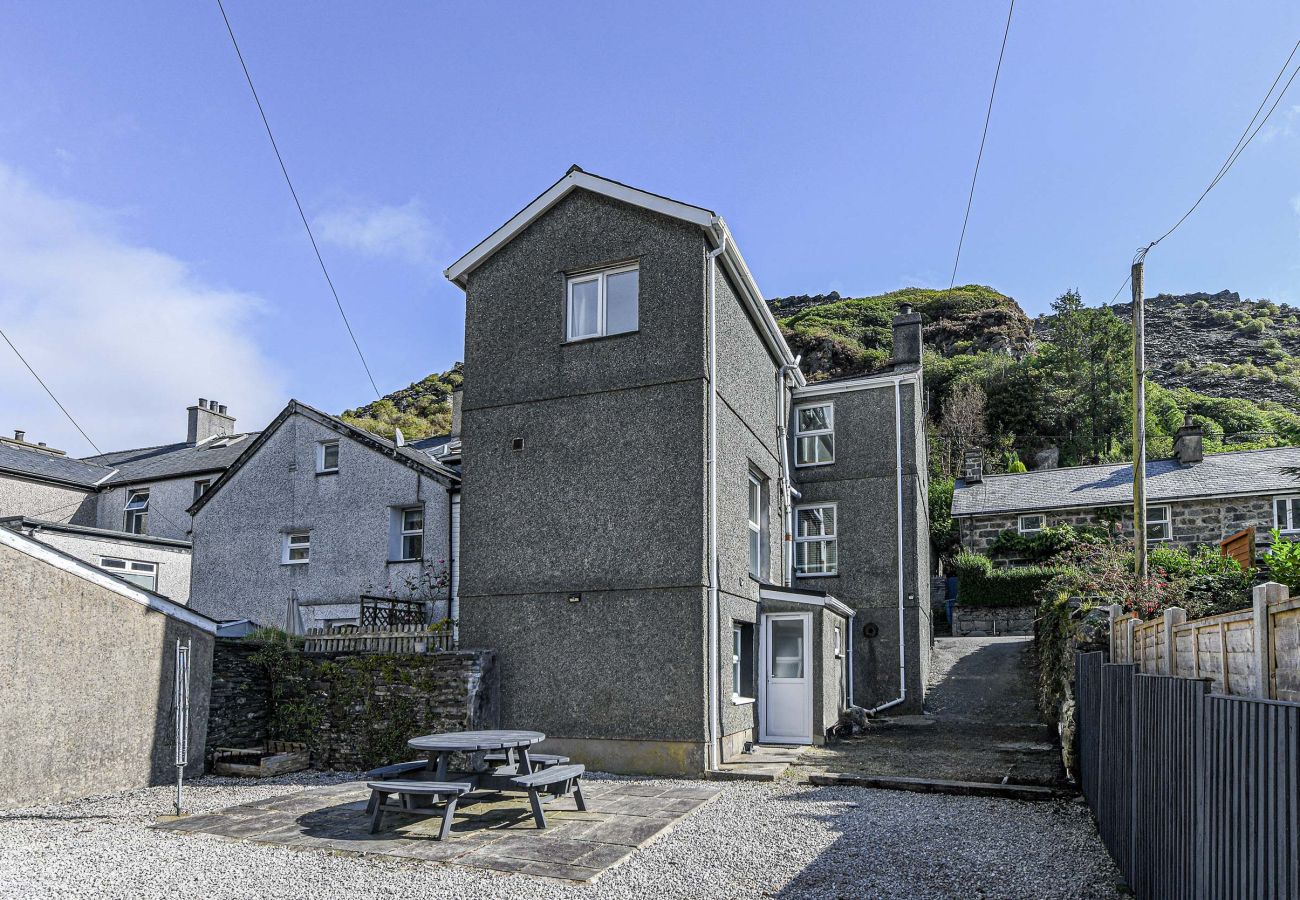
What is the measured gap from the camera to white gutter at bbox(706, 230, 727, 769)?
1202cm

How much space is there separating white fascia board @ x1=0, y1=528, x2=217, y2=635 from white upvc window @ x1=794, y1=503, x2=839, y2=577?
11339 mm

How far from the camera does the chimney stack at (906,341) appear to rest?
21047 millimetres

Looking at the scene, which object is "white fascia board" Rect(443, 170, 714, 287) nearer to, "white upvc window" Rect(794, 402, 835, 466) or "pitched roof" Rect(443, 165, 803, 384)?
"pitched roof" Rect(443, 165, 803, 384)

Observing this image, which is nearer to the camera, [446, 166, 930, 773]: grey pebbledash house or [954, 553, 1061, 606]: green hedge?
[446, 166, 930, 773]: grey pebbledash house

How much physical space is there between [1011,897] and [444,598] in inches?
551

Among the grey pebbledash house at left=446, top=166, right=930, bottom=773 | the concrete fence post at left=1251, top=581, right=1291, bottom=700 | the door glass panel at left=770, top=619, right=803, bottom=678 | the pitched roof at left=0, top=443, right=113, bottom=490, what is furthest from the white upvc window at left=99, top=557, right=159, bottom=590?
the concrete fence post at left=1251, top=581, right=1291, bottom=700

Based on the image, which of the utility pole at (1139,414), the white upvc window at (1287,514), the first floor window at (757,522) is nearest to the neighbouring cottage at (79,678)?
the first floor window at (757,522)

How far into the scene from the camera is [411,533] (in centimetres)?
1927

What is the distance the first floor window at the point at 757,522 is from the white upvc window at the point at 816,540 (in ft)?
9.18

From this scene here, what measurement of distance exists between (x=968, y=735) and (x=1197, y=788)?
38.4 feet

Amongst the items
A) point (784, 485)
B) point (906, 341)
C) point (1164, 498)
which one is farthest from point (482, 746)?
point (1164, 498)

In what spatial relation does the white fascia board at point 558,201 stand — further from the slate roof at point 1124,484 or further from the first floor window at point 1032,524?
the first floor window at point 1032,524

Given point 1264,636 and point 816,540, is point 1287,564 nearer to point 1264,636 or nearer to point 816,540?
point 1264,636

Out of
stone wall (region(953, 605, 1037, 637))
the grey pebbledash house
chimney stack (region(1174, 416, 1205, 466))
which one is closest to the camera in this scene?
the grey pebbledash house
